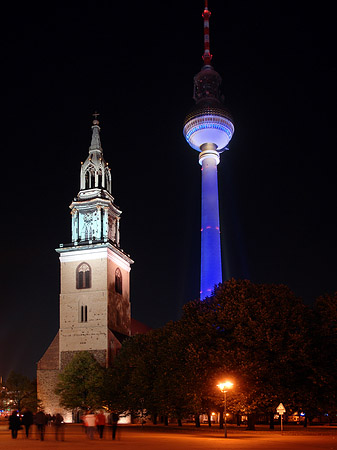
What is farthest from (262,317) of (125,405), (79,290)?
(79,290)

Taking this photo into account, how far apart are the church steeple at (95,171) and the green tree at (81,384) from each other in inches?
1110

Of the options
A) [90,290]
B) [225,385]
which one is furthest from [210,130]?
[225,385]

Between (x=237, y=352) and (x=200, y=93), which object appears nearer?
(x=237, y=352)

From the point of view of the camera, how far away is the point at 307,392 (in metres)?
46.5

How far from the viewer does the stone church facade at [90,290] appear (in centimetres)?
8631

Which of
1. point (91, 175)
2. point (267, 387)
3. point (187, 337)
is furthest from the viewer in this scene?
point (91, 175)

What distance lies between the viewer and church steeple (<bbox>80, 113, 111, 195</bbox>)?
3836 inches

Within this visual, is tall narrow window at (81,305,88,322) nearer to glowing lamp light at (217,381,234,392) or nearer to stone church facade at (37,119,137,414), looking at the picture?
stone church facade at (37,119,137,414)

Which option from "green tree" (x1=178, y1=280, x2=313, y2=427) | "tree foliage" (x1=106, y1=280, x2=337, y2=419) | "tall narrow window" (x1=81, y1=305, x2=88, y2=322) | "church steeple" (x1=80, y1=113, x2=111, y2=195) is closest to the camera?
"green tree" (x1=178, y1=280, x2=313, y2=427)

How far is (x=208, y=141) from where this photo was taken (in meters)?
110

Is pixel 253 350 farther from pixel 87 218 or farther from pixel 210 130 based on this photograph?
pixel 210 130

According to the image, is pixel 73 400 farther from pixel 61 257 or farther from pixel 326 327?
pixel 326 327

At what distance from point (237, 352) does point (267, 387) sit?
3336 millimetres

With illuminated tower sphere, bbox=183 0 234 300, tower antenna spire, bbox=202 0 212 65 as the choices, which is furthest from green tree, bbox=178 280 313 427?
tower antenna spire, bbox=202 0 212 65
